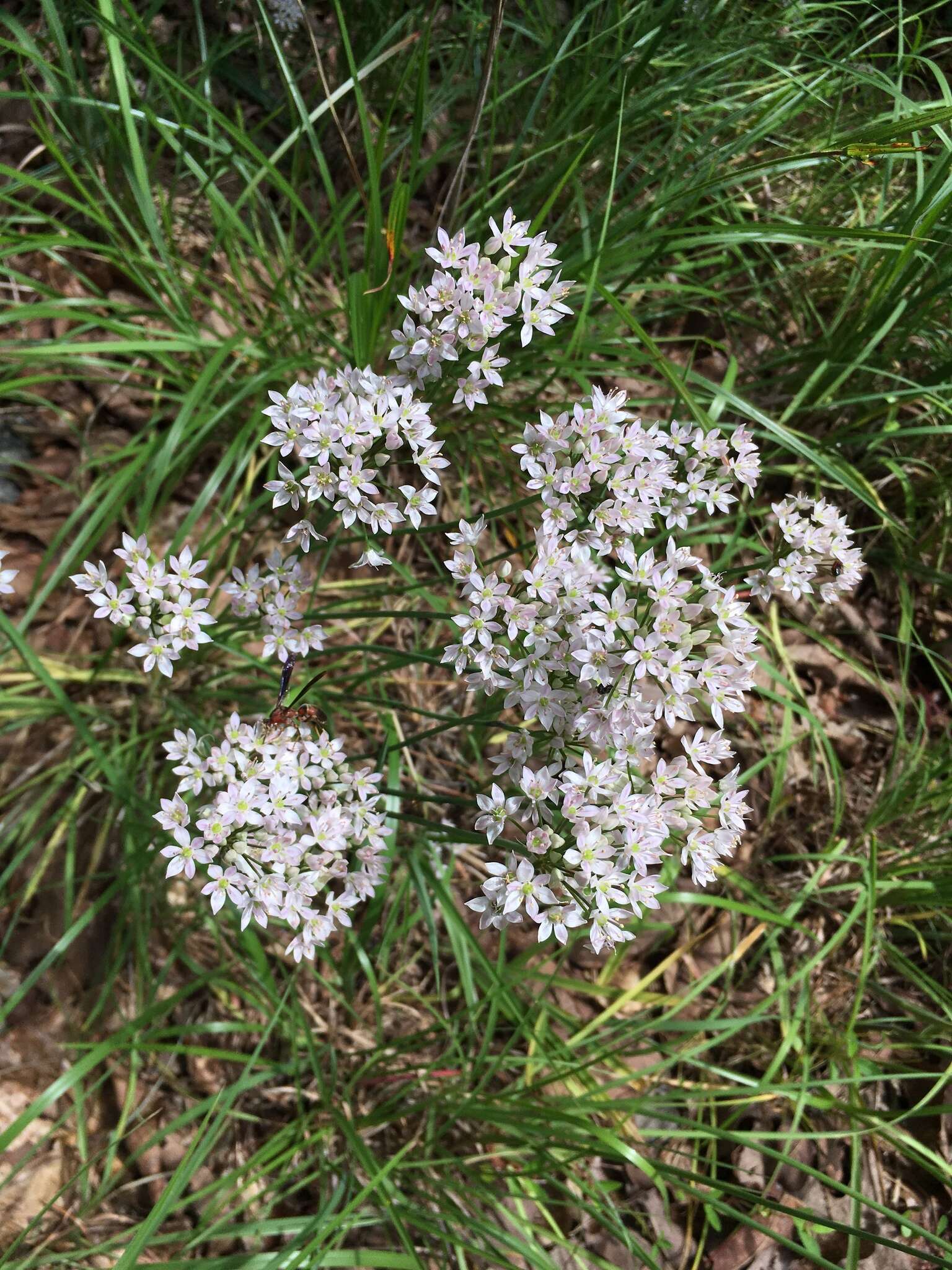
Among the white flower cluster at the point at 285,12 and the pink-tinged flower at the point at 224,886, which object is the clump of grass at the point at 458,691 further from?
the pink-tinged flower at the point at 224,886

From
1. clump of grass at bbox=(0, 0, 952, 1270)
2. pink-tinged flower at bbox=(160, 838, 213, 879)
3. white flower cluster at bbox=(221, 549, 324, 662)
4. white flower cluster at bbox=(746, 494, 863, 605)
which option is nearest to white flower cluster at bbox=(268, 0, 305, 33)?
clump of grass at bbox=(0, 0, 952, 1270)

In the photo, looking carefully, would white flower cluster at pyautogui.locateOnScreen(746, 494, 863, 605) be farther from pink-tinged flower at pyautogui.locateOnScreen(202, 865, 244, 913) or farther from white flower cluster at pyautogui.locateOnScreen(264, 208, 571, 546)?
pink-tinged flower at pyautogui.locateOnScreen(202, 865, 244, 913)

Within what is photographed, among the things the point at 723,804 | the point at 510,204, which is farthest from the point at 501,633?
the point at 510,204

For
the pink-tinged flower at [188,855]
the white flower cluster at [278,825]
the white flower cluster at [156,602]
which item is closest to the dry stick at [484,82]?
the white flower cluster at [156,602]

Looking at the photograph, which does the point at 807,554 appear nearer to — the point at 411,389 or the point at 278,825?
the point at 411,389

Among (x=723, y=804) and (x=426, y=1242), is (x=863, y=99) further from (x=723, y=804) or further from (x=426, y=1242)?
(x=426, y=1242)
